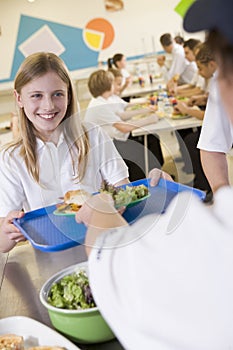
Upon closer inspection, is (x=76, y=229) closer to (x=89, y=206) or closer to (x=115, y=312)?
(x=89, y=206)

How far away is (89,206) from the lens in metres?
0.71

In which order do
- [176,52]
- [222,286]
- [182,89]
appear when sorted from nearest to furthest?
1. [222,286]
2. [182,89]
3. [176,52]

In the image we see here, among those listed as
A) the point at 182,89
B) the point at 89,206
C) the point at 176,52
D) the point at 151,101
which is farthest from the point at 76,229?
the point at 176,52

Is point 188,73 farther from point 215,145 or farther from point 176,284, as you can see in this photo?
point 176,284

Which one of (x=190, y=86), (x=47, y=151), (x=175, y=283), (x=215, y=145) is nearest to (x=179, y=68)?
(x=190, y=86)

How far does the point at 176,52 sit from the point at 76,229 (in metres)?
4.51

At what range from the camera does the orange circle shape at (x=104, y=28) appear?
20.3 feet

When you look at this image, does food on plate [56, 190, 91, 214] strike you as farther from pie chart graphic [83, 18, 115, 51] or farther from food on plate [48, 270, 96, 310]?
pie chart graphic [83, 18, 115, 51]

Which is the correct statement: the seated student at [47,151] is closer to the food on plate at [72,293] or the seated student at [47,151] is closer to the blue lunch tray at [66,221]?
→ the blue lunch tray at [66,221]

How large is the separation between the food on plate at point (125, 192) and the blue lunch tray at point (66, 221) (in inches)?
0.5

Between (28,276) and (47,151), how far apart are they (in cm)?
30

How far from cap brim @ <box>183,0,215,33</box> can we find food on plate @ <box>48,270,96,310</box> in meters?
0.44

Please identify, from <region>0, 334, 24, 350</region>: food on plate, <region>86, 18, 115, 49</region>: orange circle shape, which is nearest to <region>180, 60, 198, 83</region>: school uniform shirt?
<region>86, 18, 115, 49</region>: orange circle shape

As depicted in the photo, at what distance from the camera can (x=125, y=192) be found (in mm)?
875
